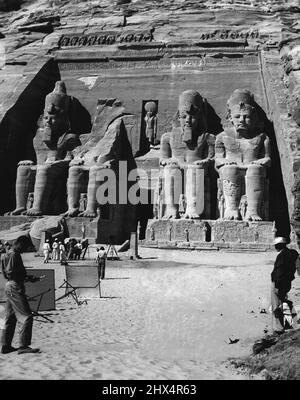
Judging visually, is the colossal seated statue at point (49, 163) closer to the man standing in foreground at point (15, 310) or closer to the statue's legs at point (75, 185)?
the statue's legs at point (75, 185)

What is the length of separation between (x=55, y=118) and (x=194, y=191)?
5615 mm

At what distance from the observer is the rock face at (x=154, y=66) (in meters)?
17.2

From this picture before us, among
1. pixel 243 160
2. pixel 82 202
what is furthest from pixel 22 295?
pixel 243 160

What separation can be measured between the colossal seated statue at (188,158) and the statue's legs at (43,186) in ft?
11.5

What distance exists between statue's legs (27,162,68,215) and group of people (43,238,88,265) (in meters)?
2.58

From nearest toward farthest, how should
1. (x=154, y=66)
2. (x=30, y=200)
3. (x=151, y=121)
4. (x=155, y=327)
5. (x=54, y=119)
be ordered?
(x=155, y=327) → (x=30, y=200) → (x=54, y=119) → (x=151, y=121) → (x=154, y=66)

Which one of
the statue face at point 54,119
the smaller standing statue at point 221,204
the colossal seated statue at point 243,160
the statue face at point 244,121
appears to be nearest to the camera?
the colossal seated statue at point 243,160

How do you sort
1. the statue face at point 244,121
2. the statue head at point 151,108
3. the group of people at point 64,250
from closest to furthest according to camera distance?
1. the group of people at point 64,250
2. the statue face at point 244,121
3. the statue head at point 151,108

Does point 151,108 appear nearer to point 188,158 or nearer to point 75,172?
point 188,158

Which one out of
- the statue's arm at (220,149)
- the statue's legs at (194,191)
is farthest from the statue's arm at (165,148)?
the statue's arm at (220,149)

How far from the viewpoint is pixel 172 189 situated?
15.2m

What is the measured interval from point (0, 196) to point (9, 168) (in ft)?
3.61

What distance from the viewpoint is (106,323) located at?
245 inches

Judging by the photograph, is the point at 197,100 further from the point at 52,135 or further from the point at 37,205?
the point at 37,205
